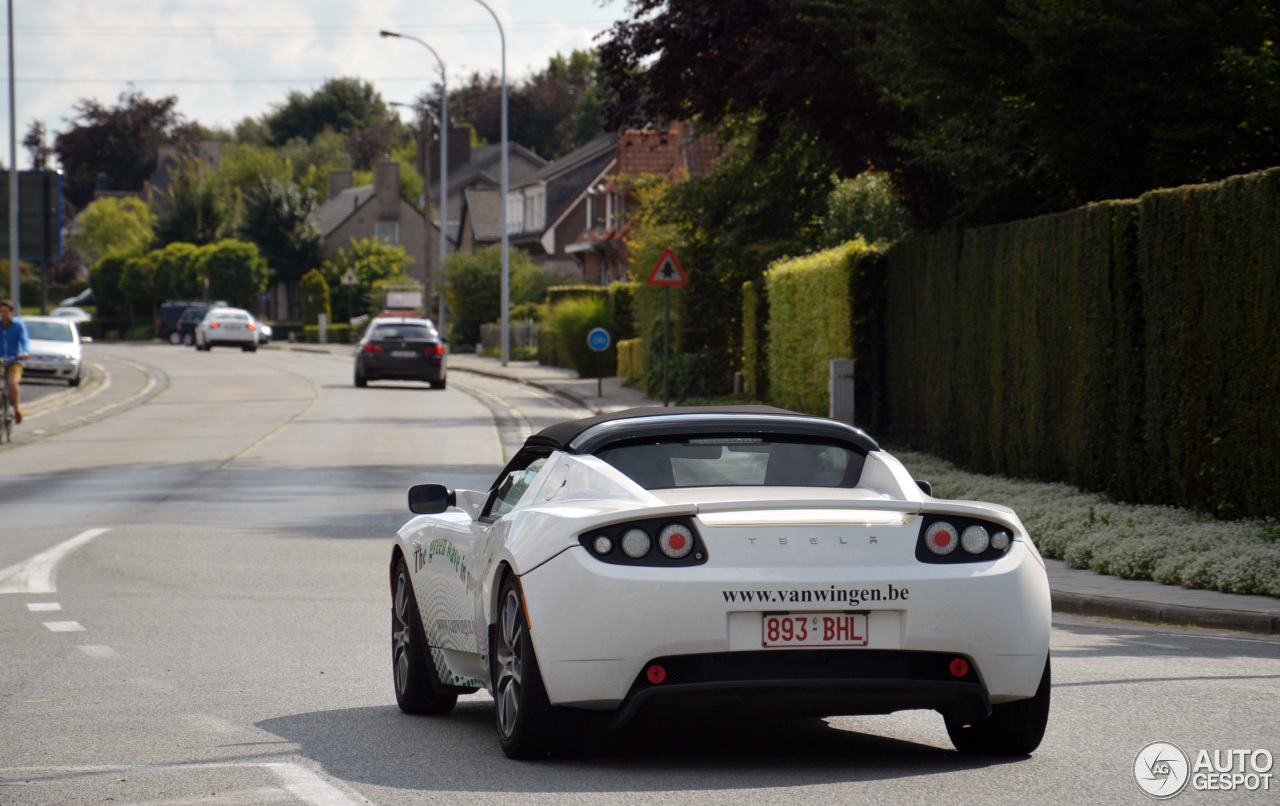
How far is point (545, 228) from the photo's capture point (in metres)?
84.1

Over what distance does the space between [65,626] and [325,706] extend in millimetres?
3152

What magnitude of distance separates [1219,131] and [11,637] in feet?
35.6

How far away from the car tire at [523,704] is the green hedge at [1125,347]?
25.9 feet

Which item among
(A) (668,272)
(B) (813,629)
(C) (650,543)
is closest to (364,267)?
(A) (668,272)

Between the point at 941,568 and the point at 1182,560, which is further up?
the point at 941,568

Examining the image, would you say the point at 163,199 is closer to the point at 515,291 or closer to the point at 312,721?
the point at 515,291

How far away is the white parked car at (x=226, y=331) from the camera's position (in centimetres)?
6550

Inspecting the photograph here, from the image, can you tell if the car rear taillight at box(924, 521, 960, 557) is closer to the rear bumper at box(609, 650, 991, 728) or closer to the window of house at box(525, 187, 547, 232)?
the rear bumper at box(609, 650, 991, 728)

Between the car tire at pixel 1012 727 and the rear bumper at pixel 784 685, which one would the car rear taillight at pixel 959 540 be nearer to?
the rear bumper at pixel 784 685

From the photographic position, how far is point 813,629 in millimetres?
5633

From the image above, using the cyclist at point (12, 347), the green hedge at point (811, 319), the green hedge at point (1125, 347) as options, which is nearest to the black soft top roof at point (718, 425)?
the green hedge at point (1125, 347)

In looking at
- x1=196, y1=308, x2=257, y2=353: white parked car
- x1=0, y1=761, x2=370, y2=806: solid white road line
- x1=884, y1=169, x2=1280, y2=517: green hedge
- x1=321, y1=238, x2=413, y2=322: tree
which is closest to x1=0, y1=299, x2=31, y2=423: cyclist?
x1=884, y1=169, x2=1280, y2=517: green hedge

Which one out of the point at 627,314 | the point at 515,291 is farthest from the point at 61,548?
the point at 515,291

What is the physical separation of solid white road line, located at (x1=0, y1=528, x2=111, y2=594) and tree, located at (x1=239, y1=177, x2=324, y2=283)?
79922 millimetres
